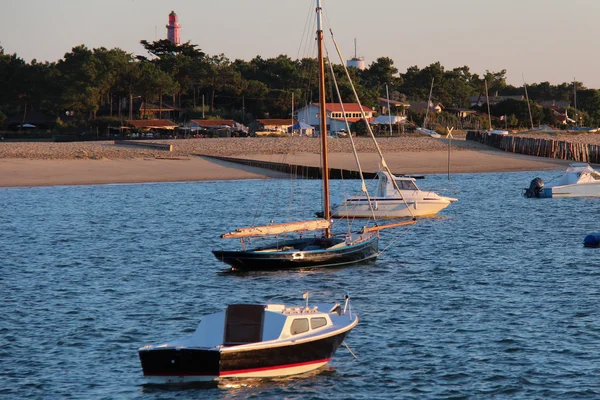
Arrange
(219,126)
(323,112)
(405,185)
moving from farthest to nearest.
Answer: (219,126) → (405,185) → (323,112)

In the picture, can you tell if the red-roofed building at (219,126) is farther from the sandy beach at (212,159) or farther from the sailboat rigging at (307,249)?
the sailboat rigging at (307,249)

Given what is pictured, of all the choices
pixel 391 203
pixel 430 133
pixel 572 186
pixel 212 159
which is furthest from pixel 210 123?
pixel 391 203

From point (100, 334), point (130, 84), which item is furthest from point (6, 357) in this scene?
point (130, 84)

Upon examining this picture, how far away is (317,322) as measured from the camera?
2477cm

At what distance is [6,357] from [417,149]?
287 feet

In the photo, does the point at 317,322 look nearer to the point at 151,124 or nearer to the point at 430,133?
the point at 430,133

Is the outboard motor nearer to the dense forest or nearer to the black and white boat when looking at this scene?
the black and white boat

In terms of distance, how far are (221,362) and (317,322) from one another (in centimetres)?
→ 297

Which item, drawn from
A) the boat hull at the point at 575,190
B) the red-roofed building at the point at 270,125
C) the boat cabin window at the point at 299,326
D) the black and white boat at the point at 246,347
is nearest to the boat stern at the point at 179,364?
the black and white boat at the point at 246,347

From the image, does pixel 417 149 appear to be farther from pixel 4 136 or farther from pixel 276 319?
pixel 276 319

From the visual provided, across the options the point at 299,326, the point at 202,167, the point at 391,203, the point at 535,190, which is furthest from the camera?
the point at 202,167

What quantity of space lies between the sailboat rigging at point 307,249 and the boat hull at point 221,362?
15216 millimetres

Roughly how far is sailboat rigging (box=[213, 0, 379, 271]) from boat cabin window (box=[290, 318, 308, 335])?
1518 cm

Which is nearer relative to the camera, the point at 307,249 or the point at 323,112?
the point at 307,249
